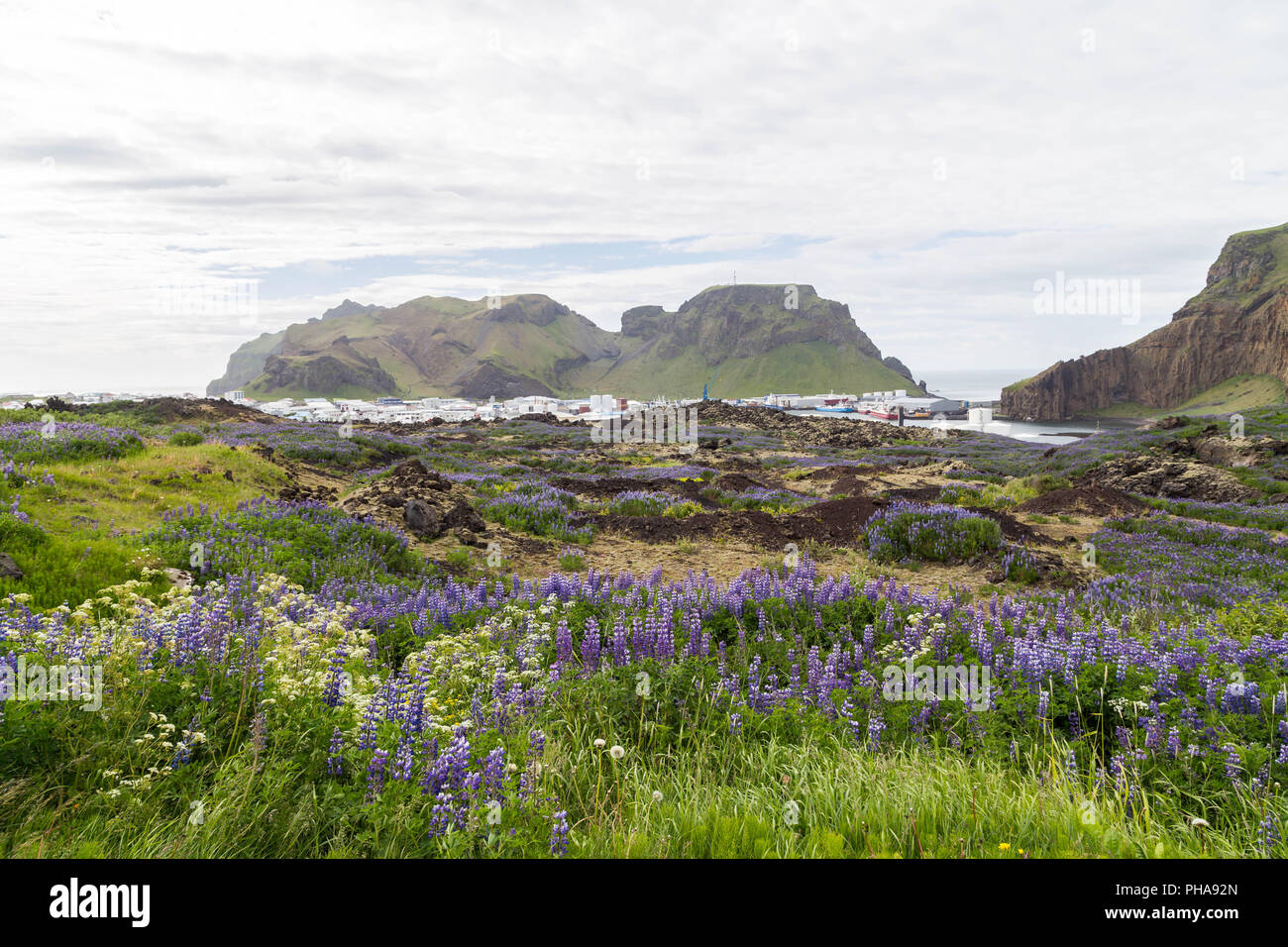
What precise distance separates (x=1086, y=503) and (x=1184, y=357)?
592 feet

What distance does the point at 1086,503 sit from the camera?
684 inches

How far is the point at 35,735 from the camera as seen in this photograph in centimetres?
316

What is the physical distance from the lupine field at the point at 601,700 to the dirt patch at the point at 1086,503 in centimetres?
595

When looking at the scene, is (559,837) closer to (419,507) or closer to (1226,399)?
(419,507)

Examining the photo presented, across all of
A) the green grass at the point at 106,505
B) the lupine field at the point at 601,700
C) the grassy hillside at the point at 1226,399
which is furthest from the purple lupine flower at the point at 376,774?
the grassy hillside at the point at 1226,399

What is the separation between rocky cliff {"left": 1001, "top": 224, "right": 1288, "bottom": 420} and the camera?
145 meters

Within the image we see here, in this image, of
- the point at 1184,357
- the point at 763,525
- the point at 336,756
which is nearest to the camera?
the point at 336,756

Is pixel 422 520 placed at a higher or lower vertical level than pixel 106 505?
lower

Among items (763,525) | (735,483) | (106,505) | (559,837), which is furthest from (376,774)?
(735,483)

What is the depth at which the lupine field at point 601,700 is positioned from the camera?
291 cm

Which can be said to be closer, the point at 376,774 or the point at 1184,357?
the point at 376,774

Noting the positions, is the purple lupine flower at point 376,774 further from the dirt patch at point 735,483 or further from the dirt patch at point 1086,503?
the dirt patch at point 1086,503

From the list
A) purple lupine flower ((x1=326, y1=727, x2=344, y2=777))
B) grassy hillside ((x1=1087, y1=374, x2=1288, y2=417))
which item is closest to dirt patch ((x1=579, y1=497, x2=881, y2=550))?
purple lupine flower ((x1=326, y1=727, x2=344, y2=777))

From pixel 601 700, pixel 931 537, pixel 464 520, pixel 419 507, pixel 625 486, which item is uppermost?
pixel 419 507
